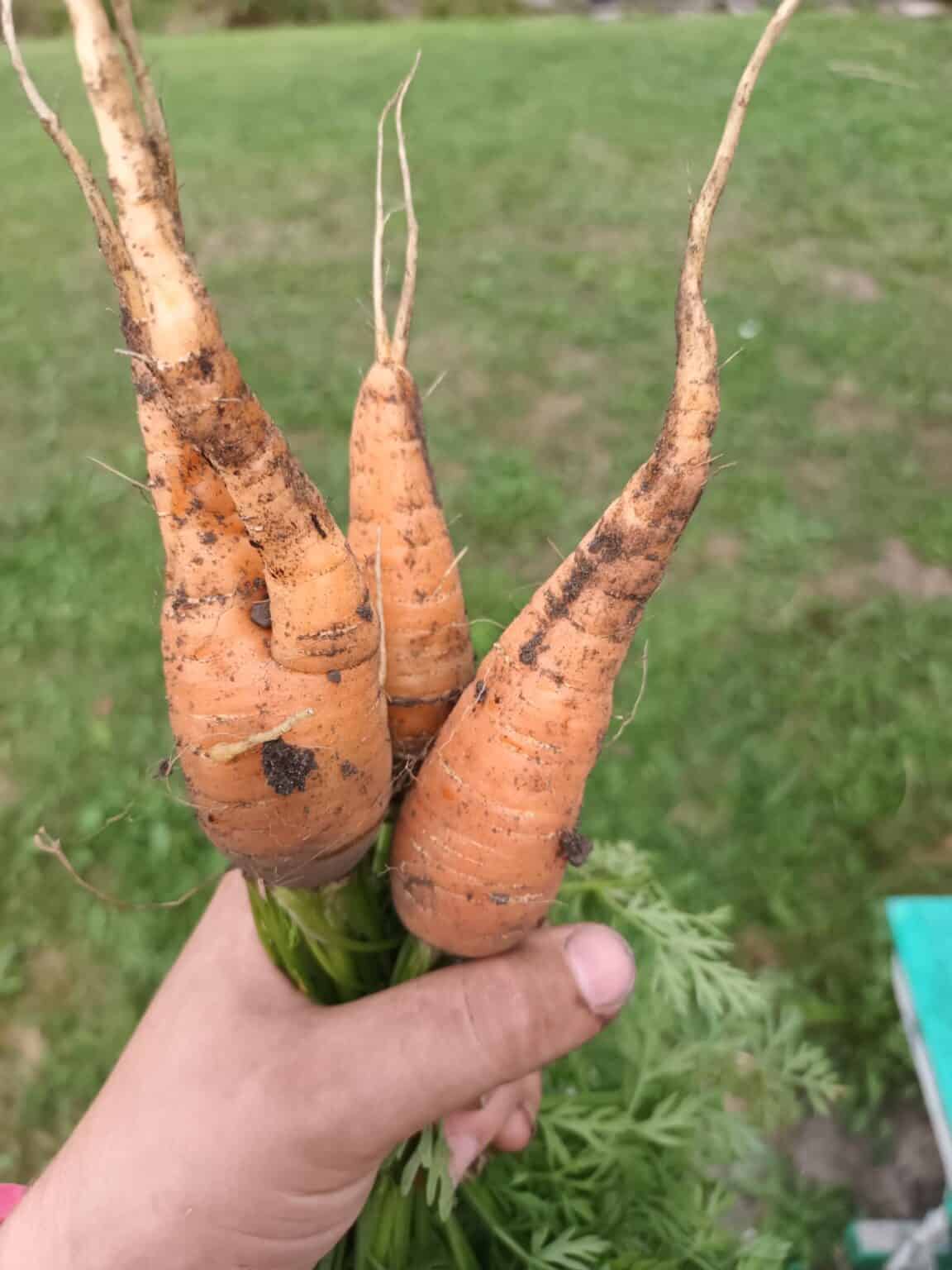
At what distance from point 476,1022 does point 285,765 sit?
40cm

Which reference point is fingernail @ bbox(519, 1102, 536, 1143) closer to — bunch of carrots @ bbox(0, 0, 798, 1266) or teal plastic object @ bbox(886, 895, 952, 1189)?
bunch of carrots @ bbox(0, 0, 798, 1266)

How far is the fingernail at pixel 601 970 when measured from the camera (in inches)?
46.8

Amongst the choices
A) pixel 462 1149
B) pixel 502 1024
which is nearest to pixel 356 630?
pixel 502 1024

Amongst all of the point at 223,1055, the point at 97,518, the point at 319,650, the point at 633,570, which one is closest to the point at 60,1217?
the point at 223,1055

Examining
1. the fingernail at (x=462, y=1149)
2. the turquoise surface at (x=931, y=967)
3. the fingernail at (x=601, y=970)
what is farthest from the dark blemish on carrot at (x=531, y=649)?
the turquoise surface at (x=931, y=967)

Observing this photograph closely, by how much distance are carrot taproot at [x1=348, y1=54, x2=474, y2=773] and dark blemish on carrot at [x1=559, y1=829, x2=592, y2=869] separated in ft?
0.82

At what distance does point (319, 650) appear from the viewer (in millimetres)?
991

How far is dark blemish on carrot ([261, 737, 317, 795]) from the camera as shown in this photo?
40.2 inches

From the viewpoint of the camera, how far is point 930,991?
1.69 m

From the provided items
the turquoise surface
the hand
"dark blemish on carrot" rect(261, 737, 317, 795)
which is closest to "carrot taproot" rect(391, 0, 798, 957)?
the hand

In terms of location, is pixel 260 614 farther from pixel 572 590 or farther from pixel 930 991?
pixel 930 991

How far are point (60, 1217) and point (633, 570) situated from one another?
0.99m

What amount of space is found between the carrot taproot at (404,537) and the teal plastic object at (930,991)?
1.09m

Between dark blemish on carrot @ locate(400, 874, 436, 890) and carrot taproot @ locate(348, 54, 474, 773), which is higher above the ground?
carrot taproot @ locate(348, 54, 474, 773)
